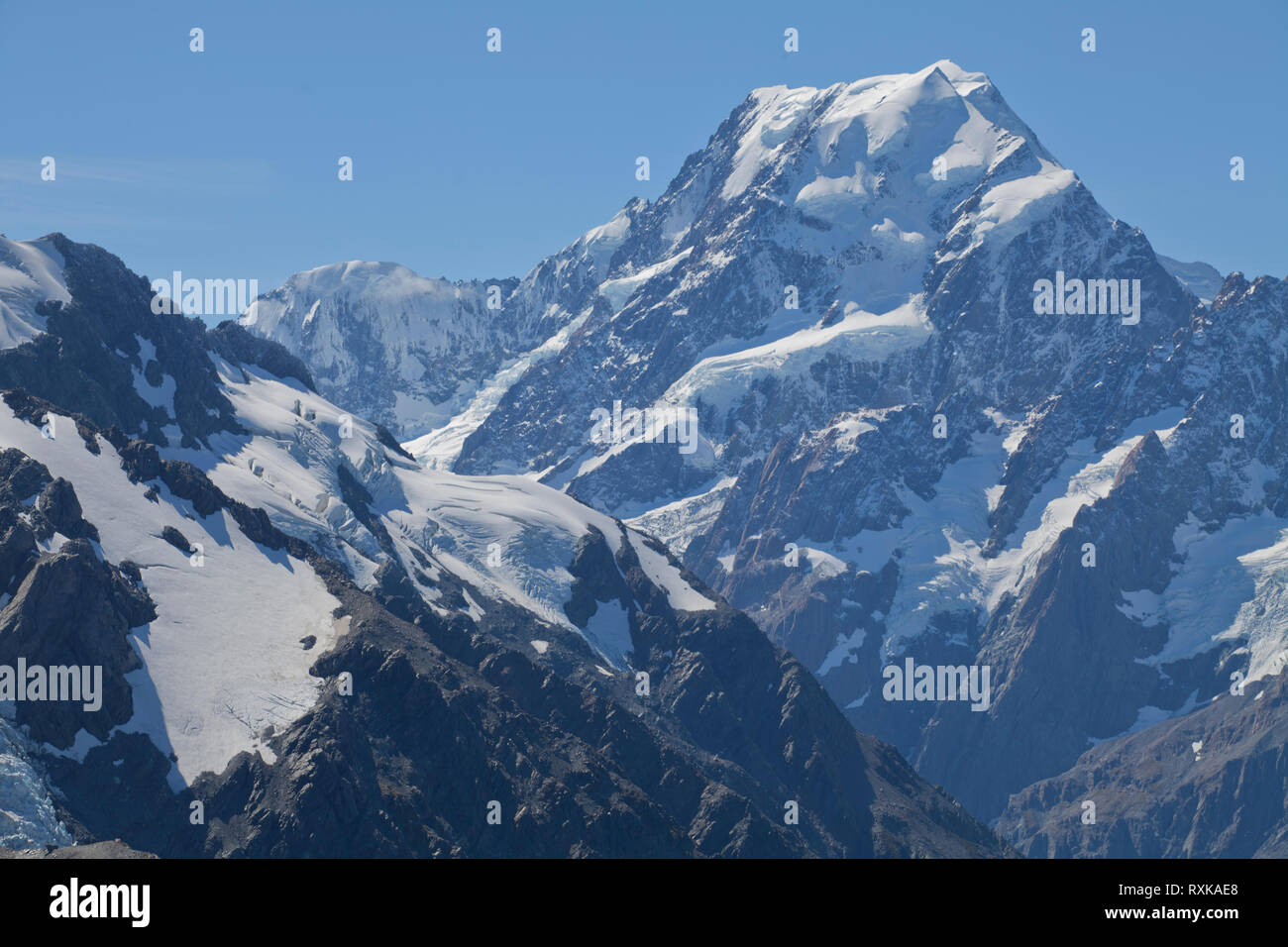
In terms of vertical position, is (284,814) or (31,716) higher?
(31,716)
